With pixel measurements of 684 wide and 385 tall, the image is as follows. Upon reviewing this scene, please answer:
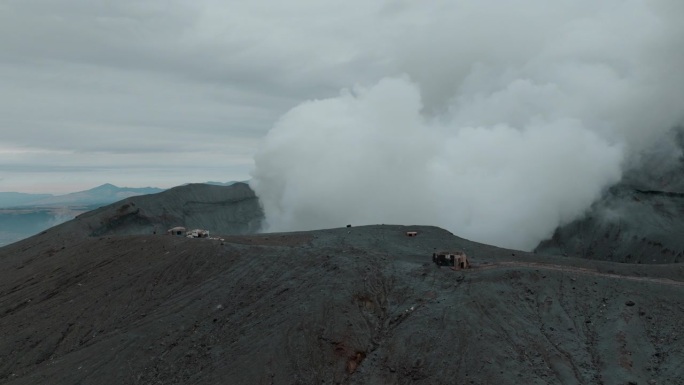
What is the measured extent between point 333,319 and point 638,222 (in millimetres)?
39442

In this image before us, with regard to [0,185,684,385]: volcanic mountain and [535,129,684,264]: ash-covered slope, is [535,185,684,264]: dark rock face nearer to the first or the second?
[535,129,684,264]: ash-covered slope

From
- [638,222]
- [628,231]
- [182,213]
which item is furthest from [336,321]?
[182,213]

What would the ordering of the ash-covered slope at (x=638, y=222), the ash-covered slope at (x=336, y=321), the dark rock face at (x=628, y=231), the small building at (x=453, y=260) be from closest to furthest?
the ash-covered slope at (x=336, y=321) → the small building at (x=453, y=260) → the dark rock face at (x=628, y=231) → the ash-covered slope at (x=638, y=222)

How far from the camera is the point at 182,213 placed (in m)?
66.1

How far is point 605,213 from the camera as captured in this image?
187 ft

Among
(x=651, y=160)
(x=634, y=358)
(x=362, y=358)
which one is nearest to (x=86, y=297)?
(x=362, y=358)

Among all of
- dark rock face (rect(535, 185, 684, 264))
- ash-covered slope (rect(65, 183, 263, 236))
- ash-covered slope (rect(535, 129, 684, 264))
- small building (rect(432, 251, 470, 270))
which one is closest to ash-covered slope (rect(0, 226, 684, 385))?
small building (rect(432, 251, 470, 270))

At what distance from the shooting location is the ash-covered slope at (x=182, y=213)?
56.6 metres

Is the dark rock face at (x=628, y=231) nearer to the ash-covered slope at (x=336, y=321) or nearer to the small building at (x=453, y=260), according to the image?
the ash-covered slope at (x=336, y=321)

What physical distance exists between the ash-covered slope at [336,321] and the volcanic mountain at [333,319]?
2.8 inches

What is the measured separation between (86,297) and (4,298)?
653 cm

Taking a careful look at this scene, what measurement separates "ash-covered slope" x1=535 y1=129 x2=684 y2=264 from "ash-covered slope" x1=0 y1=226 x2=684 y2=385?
19661 millimetres

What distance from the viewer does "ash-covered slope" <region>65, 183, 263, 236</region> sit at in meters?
56.6

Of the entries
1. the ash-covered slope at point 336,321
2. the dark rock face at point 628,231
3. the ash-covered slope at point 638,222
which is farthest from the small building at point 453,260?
the ash-covered slope at point 638,222
